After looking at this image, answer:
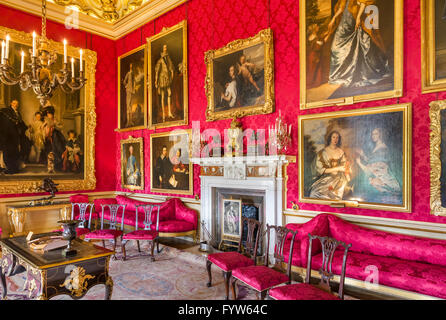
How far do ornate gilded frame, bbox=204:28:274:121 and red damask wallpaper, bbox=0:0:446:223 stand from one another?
0.12m

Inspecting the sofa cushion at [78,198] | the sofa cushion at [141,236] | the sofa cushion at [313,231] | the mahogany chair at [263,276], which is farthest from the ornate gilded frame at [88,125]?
the sofa cushion at [313,231]

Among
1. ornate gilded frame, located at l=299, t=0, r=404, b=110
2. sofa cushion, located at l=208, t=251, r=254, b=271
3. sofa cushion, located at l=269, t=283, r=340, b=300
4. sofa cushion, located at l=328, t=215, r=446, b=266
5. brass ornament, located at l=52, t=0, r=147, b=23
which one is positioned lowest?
sofa cushion, located at l=208, t=251, r=254, b=271

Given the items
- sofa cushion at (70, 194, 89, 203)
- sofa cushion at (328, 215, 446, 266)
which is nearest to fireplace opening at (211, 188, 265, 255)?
sofa cushion at (328, 215, 446, 266)

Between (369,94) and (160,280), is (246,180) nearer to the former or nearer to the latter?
(160,280)

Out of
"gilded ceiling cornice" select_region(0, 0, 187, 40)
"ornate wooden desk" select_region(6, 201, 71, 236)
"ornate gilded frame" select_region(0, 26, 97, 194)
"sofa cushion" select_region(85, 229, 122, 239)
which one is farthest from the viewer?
"ornate gilded frame" select_region(0, 26, 97, 194)

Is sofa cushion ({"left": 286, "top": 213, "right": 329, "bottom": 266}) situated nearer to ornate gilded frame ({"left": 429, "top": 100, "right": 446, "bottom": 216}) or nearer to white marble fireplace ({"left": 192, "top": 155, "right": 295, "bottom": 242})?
white marble fireplace ({"left": 192, "top": 155, "right": 295, "bottom": 242})

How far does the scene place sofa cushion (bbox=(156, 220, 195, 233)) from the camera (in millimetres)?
6193

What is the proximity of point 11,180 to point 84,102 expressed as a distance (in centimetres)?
301

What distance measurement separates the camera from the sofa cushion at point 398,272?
313 centimetres

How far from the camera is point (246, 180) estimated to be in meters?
5.56

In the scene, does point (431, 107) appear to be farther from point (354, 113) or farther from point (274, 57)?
point (274, 57)

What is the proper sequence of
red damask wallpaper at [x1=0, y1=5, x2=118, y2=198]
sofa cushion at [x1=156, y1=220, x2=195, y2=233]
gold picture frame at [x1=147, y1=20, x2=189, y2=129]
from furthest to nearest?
red damask wallpaper at [x1=0, y1=5, x2=118, y2=198], gold picture frame at [x1=147, y1=20, x2=189, y2=129], sofa cushion at [x1=156, y1=220, x2=195, y2=233]

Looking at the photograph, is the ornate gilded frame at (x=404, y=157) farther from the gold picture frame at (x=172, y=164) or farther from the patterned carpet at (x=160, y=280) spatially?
the gold picture frame at (x=172, y=164)

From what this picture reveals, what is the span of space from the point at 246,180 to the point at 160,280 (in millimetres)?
2413
